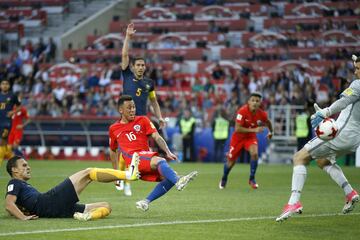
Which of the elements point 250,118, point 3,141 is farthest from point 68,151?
point 250,118

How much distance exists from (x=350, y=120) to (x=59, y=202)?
4237mm

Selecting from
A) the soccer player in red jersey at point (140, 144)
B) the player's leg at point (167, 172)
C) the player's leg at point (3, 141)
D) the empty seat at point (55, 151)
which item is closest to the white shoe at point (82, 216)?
the soccer player in red jersey at point (140, 144)

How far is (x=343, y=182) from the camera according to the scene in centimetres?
1315

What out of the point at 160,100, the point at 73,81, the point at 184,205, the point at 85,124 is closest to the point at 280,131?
the point at 160,100

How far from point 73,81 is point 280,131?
10.9 meters

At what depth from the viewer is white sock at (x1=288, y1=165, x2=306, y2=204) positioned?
11.8m

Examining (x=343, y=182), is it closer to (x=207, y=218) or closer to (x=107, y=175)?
(x=207, y=218)

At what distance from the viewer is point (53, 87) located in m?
40.0

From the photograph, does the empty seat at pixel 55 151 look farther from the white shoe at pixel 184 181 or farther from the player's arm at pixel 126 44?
the white shoe at pixel 184 181

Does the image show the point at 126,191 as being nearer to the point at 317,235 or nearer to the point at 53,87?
the point at 317,235

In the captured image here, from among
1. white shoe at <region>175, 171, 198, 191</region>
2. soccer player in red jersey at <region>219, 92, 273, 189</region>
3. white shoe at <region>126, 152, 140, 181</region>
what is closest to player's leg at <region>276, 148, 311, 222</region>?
white shoe at <region>175, 171, 198, 191</region>

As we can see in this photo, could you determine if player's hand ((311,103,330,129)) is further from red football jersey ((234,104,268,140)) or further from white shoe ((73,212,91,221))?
red football jersey ((234,104,268,140))

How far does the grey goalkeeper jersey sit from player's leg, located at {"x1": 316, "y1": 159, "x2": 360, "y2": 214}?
0.88 metres

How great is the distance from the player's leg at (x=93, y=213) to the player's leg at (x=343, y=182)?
3380 millimetres
